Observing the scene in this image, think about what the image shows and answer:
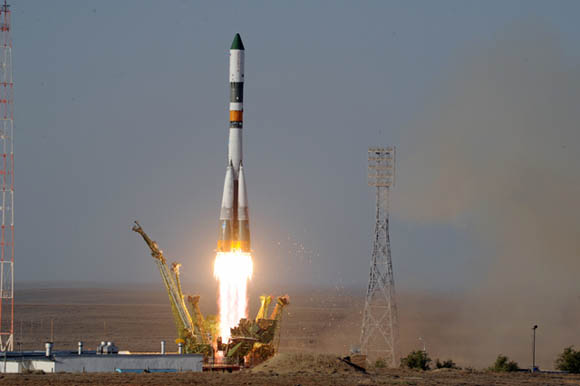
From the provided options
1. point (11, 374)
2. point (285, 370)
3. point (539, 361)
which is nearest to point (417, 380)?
point (285, 370)

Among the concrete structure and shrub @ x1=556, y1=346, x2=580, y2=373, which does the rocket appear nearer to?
the concrete structure

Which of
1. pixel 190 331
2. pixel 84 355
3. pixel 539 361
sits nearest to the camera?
pixel 84 355

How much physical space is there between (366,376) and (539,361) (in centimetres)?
5458

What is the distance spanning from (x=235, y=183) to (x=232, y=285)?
836cm

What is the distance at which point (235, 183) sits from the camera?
95.4 meters

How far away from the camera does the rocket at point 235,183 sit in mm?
94562

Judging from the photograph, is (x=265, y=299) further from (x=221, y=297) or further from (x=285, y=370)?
(x=285, y=370)

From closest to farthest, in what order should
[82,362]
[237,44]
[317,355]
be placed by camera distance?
1. [82,362]
2. [317,355]
3. [237,44]

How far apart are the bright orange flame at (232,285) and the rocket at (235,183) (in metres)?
0.78

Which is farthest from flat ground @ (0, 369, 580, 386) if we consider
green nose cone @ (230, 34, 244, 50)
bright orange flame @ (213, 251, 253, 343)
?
green nose cone @ (230, 34, 244, 50)

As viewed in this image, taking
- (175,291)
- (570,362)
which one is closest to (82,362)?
(175,291)

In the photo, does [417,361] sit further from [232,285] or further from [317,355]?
[232,285]

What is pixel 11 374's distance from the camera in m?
80.4

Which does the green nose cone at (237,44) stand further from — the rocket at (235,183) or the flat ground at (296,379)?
the flat ground at (296,379)
